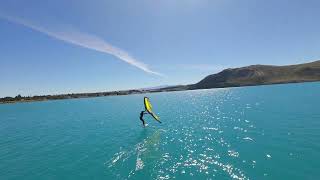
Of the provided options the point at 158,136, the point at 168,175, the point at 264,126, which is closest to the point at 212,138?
the point at 158,136

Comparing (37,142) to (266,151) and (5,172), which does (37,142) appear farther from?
(266,151)

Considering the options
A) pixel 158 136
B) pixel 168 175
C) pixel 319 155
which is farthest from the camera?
pixel 158 136

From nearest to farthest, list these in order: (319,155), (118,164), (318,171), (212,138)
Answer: (318,171)
(319,155)
(118,164)
(212,138)

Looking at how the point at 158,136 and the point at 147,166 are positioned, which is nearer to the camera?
the point at 147,166

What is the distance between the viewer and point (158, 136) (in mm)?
37312

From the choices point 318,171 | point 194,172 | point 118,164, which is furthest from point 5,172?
point 318,171

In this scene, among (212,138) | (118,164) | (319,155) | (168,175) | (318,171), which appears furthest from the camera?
(212,138)

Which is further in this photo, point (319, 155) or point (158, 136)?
point (158, 136)

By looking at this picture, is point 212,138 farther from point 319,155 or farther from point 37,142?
point 37,142

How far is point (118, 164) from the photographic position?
79.4 ft

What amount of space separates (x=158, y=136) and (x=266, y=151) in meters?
17.0

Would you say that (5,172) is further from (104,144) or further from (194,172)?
(194,172)

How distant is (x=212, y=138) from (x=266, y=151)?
8874mm

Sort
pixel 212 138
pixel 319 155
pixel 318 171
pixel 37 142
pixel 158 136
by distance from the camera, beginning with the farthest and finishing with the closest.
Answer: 1. pixel 37 142
2. pixel 158 136
3. pixel 212 138
4. pixel 319 155
5. pixel 318 171
